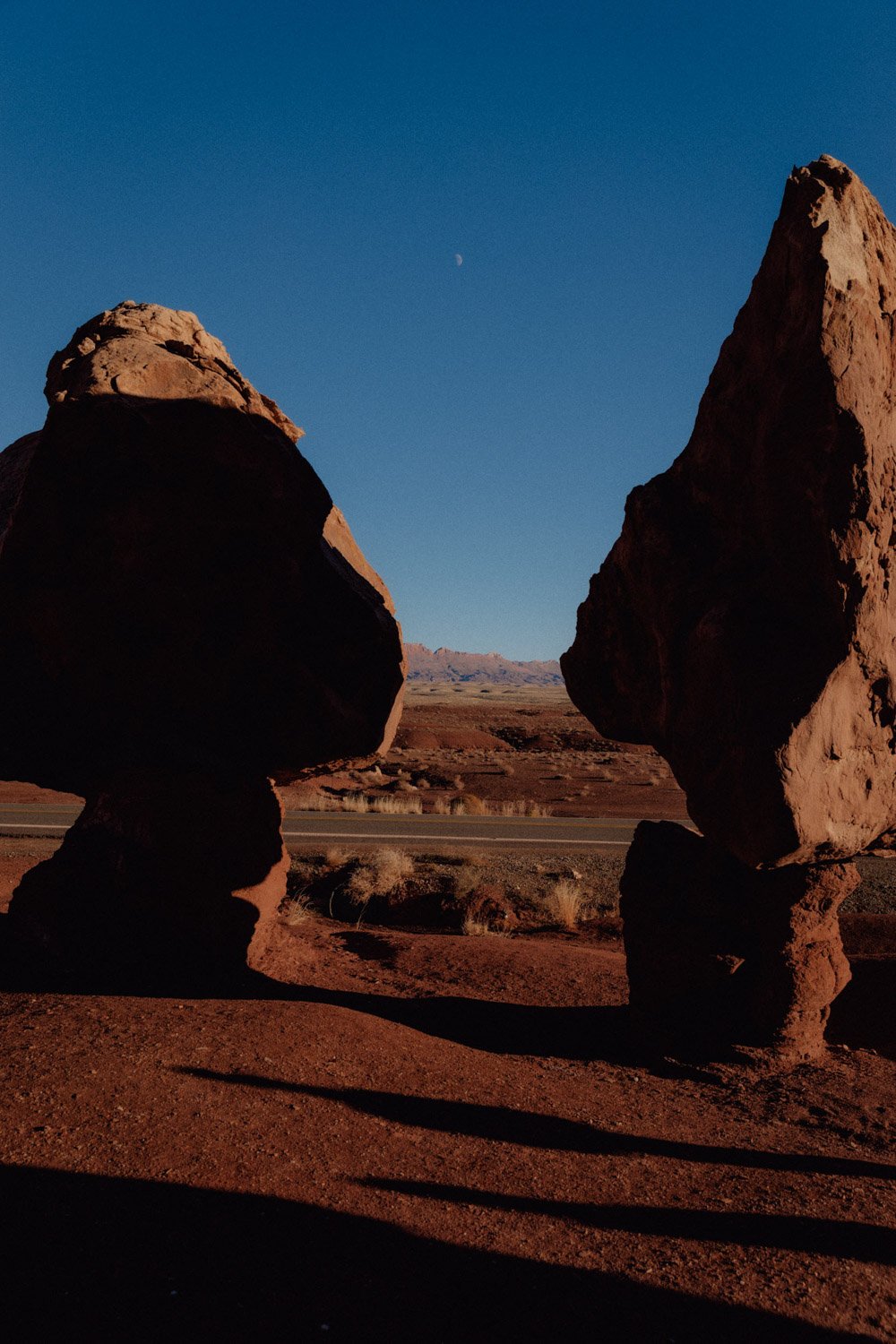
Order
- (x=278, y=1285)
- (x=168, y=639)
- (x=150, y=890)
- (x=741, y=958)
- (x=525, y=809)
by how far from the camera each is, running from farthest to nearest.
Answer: (x=525, y=809)
(x=168, y=639)
(x=150, y=890)
(x=741, y=958)
(x=278, y=1285)

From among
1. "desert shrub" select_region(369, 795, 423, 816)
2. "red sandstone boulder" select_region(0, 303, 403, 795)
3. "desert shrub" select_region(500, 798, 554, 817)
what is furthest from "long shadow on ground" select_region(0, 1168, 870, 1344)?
"desert shrub" select_region(500, 798, 554, 817)

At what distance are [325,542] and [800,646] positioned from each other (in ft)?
17.3

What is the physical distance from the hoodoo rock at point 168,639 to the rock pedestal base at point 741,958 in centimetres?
343

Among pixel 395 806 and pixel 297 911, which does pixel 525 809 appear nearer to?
pixel 395 806

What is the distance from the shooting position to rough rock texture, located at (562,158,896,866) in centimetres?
571

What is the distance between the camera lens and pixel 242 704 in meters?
9.30

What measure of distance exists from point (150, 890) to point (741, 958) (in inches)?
210

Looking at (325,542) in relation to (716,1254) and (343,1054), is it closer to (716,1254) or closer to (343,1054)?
(343,1054)

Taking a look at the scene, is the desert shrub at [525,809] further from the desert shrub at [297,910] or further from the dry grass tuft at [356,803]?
the desert shrub at [297,910]

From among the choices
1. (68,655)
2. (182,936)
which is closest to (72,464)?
(68,655)

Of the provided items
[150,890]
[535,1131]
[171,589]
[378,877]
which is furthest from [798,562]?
[378,877]

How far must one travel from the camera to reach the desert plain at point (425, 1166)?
399cm

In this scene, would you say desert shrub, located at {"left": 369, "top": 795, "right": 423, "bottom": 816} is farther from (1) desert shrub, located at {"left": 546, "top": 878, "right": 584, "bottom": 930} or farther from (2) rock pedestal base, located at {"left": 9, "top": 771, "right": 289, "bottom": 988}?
(2) rock pedestal base, located at {"left": 9, "top": 771, "right": 289, "bottom": 988}

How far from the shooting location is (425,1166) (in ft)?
17.5
